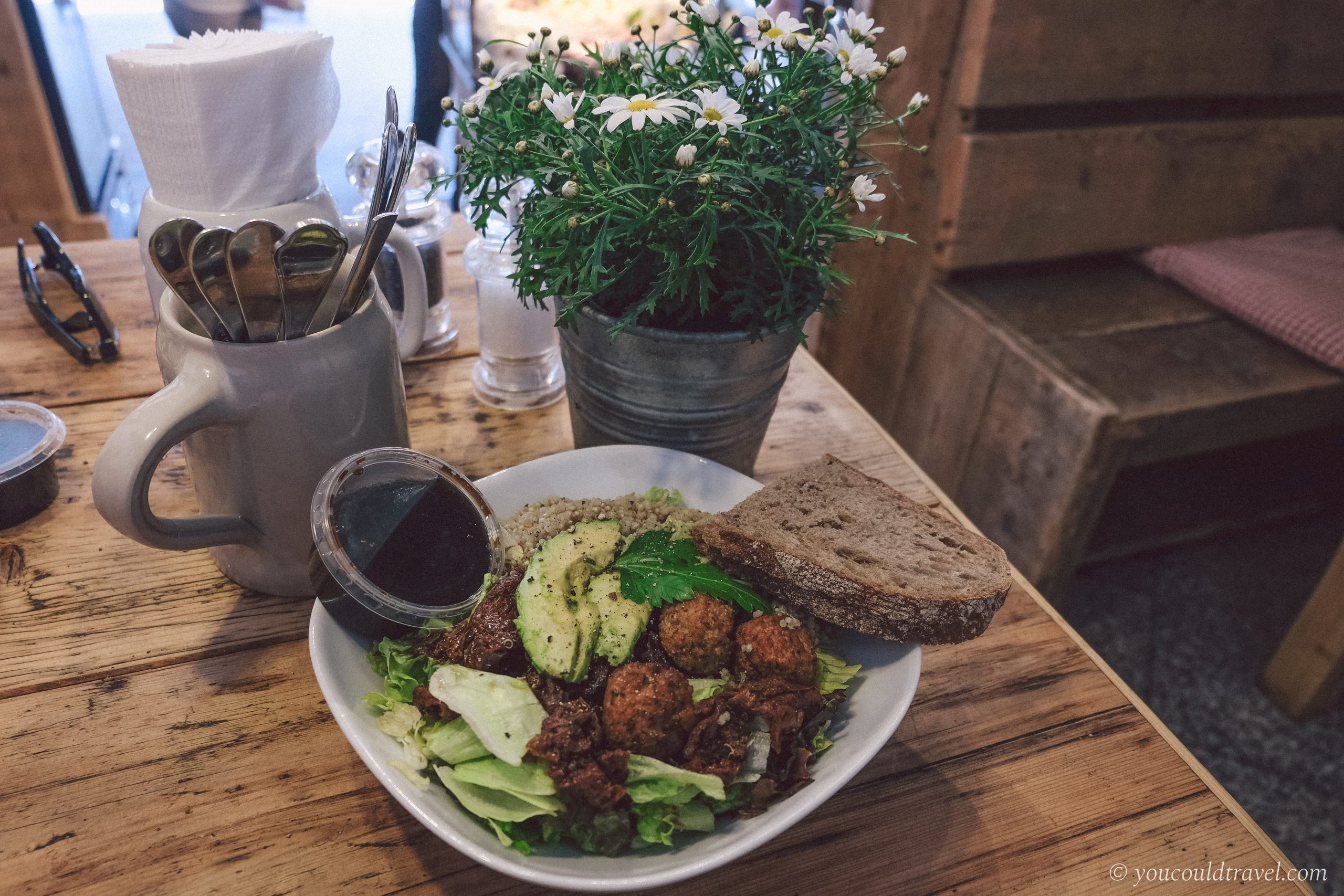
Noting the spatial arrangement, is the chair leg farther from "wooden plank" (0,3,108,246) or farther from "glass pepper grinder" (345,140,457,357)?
→ "wooden plank" (0,3,108,246)

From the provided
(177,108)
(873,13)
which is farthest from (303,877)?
(873,13)

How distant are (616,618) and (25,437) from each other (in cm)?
74

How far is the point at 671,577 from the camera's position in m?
0.74

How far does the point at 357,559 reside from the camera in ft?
2.30

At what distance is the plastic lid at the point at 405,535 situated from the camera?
0.69m

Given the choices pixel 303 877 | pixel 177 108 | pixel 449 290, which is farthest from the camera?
pixel 449 290

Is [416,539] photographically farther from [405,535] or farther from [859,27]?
[859,27]

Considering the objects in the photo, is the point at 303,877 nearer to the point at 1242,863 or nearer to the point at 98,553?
the point at 98,553

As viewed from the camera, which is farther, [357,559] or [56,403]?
[56,403]

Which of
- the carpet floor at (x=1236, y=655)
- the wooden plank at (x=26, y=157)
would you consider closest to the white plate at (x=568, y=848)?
the carpet floor at (x=1236, y=655)

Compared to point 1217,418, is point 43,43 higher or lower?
higher

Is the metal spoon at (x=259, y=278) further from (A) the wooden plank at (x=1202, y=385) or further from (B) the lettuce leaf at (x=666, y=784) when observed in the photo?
(A) the wooden plank at (x=1202, y=385)

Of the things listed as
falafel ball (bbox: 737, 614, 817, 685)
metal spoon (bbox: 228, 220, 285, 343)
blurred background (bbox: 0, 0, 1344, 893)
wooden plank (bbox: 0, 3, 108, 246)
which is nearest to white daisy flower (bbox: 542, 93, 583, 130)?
metal spoon (bbox: 228, 220, 285, 343)

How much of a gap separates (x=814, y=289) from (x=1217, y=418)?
3.84 ft
